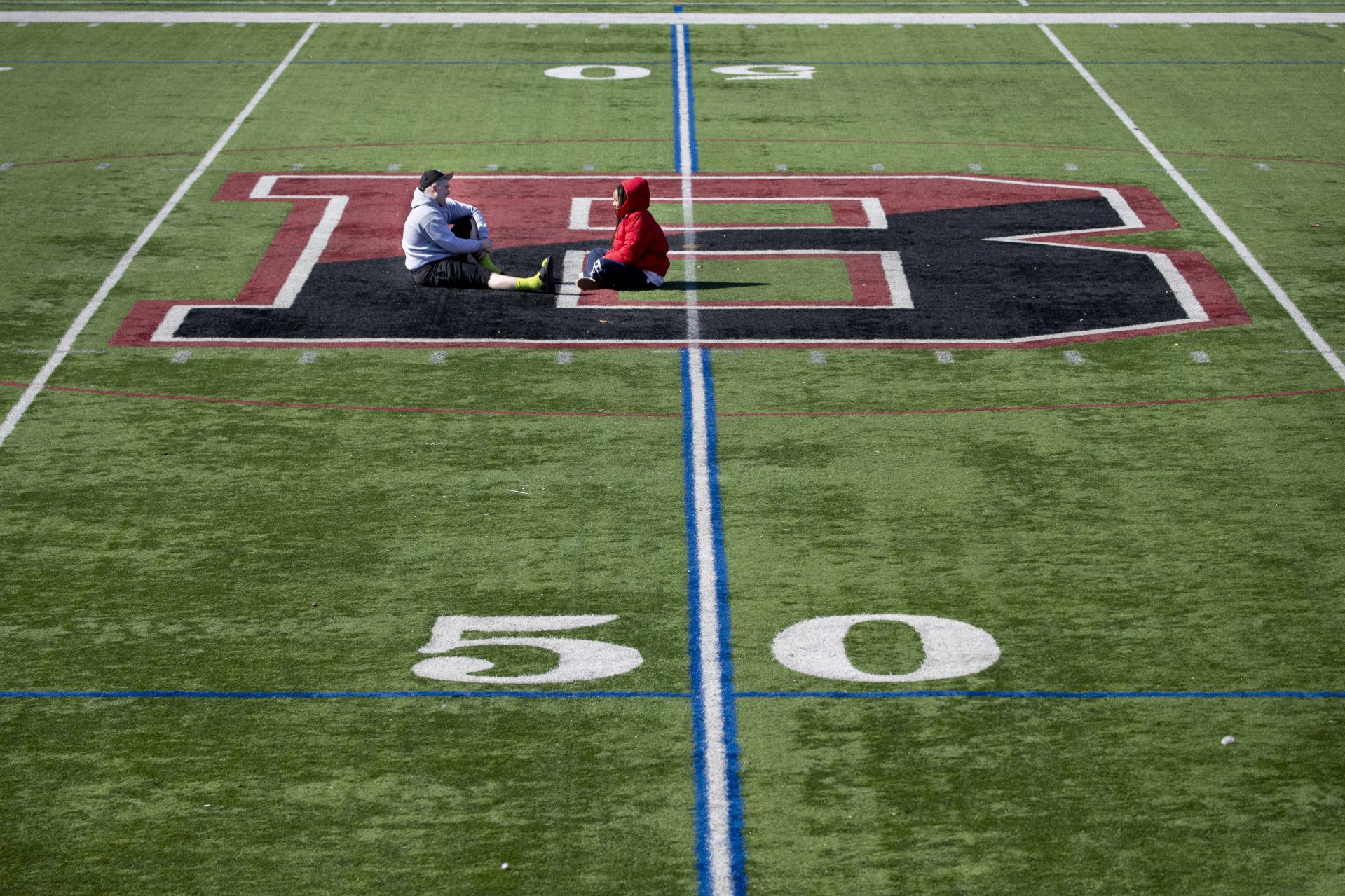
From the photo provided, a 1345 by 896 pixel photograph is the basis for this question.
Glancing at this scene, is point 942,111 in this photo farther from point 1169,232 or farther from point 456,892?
point 456,892

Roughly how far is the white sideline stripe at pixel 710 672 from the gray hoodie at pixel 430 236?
3.56 metres

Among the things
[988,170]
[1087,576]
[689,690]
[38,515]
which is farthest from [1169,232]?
[38,515]

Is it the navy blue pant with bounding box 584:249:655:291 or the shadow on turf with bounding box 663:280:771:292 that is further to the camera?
the shadow on turf with bounding box 663:280:771:292

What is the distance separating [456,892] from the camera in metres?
7.80

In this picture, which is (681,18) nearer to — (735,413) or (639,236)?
(639,236)

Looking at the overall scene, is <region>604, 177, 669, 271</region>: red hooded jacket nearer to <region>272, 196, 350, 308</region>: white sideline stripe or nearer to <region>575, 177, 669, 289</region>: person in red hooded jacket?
<region>575, 177, 669, 289</region>: person in red hooded jacket

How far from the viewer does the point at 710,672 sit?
9719mm

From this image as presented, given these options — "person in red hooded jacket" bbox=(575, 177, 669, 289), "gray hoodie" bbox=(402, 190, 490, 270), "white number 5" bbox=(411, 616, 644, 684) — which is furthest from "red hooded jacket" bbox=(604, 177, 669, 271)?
"white number 5" bbox=(411, 616, 644, 684)

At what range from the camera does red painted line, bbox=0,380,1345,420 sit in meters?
13.6

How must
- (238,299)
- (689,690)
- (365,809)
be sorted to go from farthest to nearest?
(238,299) → (689,690) → (365,809)

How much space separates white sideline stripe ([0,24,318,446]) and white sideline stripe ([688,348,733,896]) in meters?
5.29

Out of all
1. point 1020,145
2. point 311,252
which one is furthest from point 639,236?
point 1020,145

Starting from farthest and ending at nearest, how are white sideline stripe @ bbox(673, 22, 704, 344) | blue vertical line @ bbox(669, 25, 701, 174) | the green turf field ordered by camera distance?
blue vertical line @ bbox(669, 25, 701, 174) → white sideline stripe @ bbox(673, 22, 704, 344) → the green turf field

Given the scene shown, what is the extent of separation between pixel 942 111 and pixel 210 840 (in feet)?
59.3
